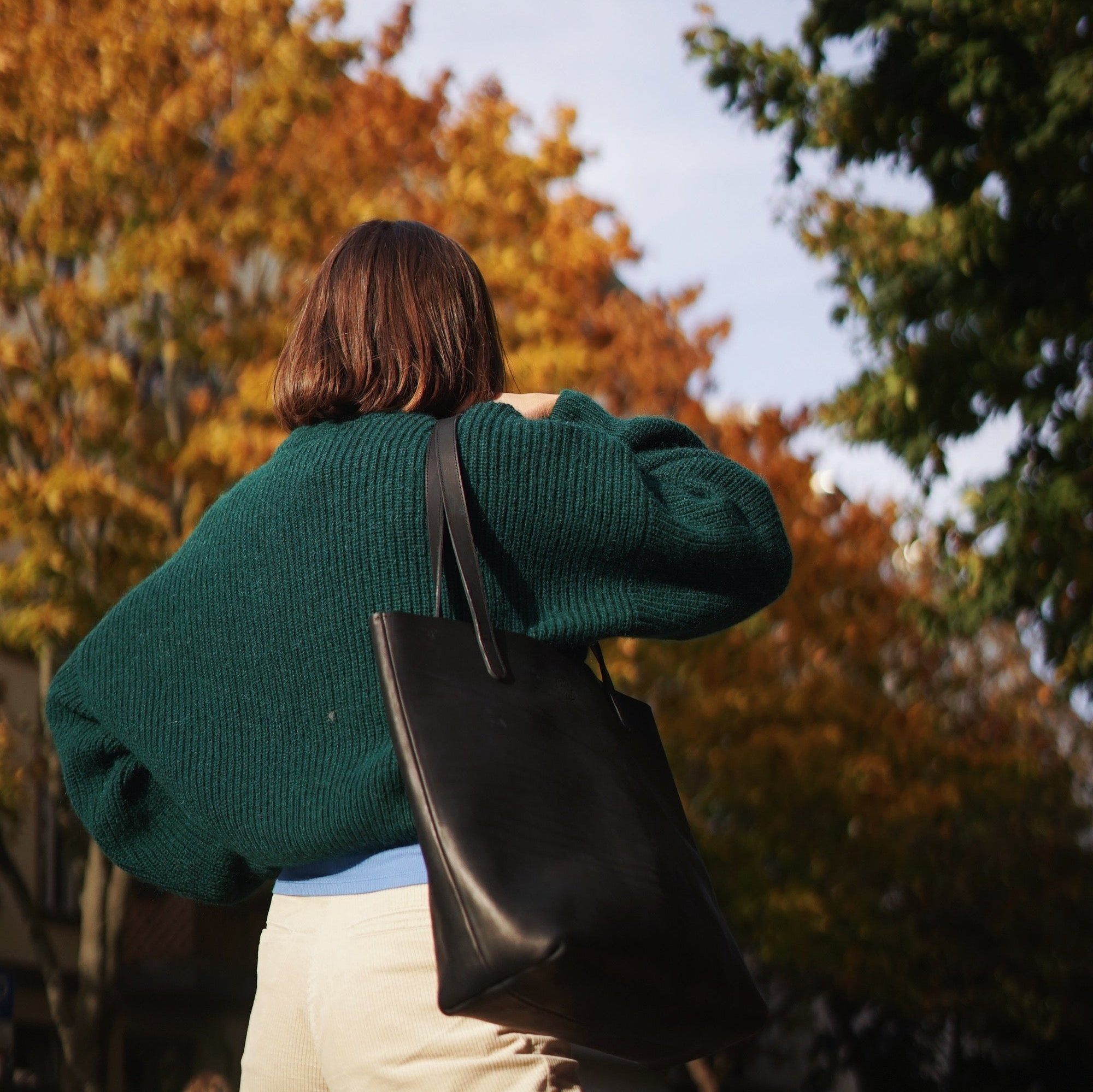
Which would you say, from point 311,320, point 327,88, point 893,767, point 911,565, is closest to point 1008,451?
point 327,88

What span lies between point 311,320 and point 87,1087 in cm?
824

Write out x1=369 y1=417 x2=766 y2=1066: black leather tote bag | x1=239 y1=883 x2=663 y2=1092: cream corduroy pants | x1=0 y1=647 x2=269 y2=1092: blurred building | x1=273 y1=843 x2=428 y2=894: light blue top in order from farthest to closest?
x1=0 y1=647 x2=269 y2=1092: blurred building → x1=273 y1=843 x2=428 y2=894: light blue top → x1=239 y1=883 x2=663 y2=1092: cream corduroy pants → x1=369 y1=417 x2=766 y2=1066: black leather tote bag

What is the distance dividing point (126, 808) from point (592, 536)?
0.71 m

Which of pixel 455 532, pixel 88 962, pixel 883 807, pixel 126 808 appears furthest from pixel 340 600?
pixel 883 807

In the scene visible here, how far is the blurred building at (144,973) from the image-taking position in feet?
48.0

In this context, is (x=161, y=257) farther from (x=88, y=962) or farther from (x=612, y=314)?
(x=612, y=314)

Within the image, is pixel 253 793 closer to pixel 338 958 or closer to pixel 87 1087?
pixel 338 958

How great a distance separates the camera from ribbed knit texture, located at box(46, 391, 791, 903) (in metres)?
1.74

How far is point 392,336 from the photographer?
76.5 inches

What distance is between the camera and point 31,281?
9805 mm

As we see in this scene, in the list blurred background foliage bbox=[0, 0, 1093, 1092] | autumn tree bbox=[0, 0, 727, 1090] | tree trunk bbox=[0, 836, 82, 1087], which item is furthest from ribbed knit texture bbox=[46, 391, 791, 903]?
tree trunk bbox=[0, 836, 82, 1087]

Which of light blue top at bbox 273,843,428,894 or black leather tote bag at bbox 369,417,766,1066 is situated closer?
black leather tote bag at bbox 369,417,766,1066

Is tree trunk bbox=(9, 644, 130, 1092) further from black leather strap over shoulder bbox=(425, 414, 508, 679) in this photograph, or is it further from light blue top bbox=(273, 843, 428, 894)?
black leather strap over shoulder bbox=(425, 414, 508, 679)

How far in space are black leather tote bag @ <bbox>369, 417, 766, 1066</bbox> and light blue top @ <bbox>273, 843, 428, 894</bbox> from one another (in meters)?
0.18
